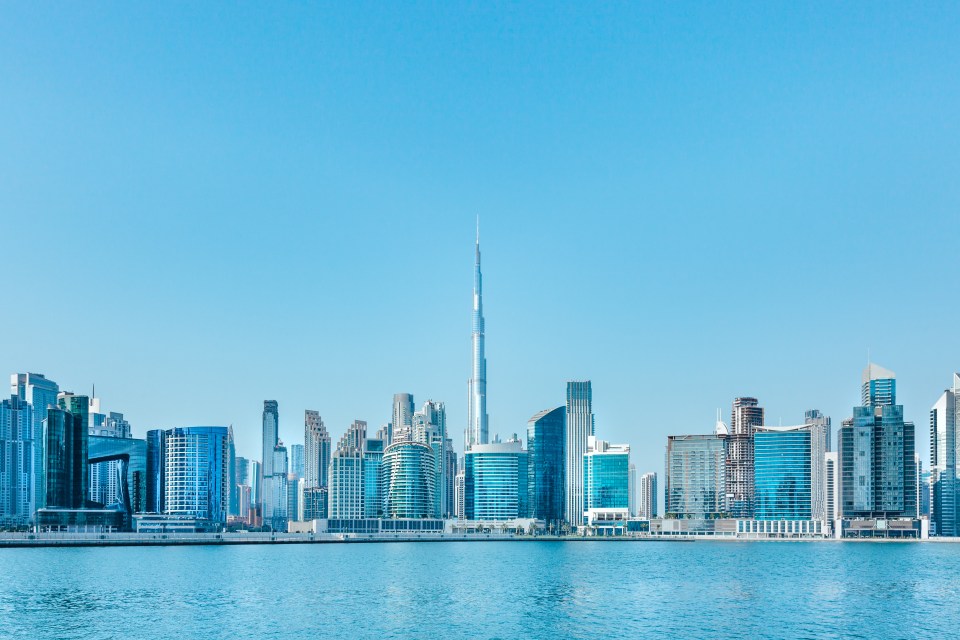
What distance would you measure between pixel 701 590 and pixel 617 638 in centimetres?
4589

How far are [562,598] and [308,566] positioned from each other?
71.4 meters

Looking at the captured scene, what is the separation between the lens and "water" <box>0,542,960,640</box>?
88.7 metres

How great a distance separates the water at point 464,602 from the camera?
8869 cm

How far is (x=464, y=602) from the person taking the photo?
365 ft

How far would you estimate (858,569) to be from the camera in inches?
6959

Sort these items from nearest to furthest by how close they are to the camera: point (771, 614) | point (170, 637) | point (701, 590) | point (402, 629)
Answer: point (170, 637), point (402, 629), point (771, 614), point (701, 590)

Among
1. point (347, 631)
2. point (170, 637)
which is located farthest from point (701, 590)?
point (170, 637)

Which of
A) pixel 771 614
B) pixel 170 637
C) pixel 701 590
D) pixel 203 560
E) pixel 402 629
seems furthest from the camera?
pixel 203 560

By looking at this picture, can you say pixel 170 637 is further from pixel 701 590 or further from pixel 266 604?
pixel 701 590

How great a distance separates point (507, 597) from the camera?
4628 inches

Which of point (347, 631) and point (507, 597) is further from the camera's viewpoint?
point (507, 597)

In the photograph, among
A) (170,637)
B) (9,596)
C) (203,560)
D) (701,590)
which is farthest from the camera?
(203,560)

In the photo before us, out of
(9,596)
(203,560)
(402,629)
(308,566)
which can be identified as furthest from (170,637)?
(203,560)

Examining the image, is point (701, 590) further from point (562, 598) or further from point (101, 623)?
point (101, 623)
